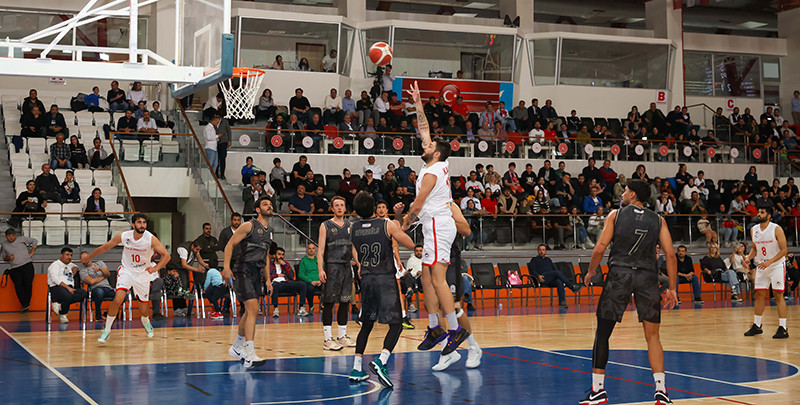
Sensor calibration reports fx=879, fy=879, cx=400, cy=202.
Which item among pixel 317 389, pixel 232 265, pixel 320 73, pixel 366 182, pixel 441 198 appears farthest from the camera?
pixel 320 73

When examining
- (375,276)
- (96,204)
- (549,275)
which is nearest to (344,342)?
(375,276)

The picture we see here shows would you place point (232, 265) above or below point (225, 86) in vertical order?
below

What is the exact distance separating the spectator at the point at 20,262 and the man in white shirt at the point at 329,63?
41.4 feet

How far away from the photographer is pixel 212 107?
2405 cm

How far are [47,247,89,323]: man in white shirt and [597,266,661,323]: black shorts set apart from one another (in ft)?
36.9

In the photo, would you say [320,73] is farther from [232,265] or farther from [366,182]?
[232,265]

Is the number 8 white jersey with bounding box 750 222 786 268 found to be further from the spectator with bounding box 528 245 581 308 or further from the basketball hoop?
the basketball hoop

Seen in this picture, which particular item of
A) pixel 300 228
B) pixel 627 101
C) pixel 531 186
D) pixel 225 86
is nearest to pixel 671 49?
pixel 627 101

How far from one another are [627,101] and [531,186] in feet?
31.9

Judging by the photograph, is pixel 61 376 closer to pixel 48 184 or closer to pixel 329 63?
pixel 48 184

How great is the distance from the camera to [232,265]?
9742 mm

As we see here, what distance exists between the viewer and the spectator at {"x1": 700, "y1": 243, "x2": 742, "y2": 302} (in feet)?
69.2

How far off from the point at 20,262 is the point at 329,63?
1336cm

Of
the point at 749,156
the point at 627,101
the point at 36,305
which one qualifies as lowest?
the point at 36,305
